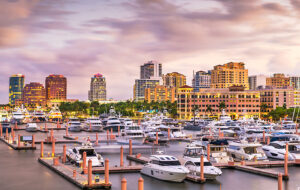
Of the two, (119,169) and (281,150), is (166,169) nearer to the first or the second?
(119,169)

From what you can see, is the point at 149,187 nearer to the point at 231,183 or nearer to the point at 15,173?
the point at 231,183

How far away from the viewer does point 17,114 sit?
150 meters

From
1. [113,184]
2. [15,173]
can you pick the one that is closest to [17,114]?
[15,173]

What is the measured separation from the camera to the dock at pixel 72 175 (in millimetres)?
32750

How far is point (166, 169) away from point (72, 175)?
340 inches

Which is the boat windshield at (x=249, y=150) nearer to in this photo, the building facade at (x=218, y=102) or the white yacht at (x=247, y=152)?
the white yacht at (x=247, y=152)

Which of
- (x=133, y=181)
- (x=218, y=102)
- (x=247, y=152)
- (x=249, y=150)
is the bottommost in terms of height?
(x=133, y=181)

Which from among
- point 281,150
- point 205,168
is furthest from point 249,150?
point 205,168

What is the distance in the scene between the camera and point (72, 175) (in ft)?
122

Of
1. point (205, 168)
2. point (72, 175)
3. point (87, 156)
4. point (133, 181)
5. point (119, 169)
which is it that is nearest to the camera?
point (133, 181)

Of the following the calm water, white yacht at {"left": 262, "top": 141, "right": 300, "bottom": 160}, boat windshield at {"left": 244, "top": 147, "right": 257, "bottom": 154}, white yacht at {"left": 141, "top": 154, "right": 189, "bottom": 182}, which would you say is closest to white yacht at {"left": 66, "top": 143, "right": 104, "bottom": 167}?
the calm water

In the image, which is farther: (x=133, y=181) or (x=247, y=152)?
(x=247, y=152)

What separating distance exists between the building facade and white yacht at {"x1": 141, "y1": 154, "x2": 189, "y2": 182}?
6082 inches

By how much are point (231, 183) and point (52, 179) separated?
16.7 m
